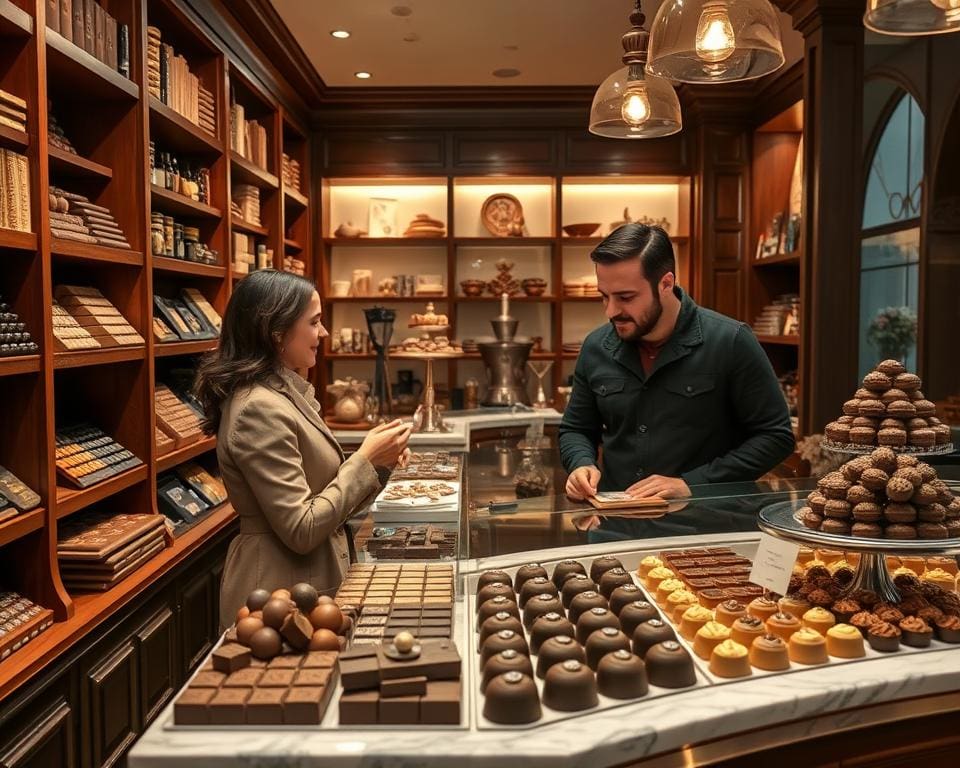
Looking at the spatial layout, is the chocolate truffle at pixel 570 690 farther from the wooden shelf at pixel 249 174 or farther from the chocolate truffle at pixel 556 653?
the wooden shelf at pixel 249 174

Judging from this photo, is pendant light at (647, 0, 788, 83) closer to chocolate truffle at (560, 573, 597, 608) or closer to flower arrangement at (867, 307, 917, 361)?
chocolate truffle at (560, 573, 597, 608)

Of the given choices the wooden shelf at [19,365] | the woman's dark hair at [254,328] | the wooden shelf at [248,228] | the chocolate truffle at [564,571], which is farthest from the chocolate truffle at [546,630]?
the wooden shelf at [248,228]

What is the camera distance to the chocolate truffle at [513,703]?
129 cm

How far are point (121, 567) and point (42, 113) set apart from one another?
136 centimetres

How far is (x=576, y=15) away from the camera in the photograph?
15.7ft

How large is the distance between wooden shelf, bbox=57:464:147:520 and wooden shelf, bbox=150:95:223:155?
4.48ft

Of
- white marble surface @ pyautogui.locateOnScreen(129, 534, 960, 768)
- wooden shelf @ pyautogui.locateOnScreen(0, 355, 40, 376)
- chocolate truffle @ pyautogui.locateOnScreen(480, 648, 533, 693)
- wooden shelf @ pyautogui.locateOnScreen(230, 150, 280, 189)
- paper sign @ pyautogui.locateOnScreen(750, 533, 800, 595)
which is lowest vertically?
white marble surface @ pyautogui.locateOnScreen(129, 534, 960, 768)

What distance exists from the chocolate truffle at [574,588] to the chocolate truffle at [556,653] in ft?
0.73

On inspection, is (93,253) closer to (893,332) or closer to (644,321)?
(644,321)

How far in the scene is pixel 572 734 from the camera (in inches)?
49.9

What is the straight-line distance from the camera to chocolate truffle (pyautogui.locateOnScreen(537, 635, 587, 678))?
1412 mm

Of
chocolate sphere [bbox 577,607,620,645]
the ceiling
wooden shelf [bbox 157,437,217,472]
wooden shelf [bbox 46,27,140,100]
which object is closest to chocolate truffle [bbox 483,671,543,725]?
chocolate sphere [bbox 577,607,620,645]

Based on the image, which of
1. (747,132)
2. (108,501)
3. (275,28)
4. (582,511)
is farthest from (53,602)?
(747,132)

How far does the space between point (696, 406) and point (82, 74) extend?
2191mm
